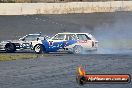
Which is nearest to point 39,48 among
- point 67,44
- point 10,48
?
point 67,44

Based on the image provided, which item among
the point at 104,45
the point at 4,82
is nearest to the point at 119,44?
the point at 104,45

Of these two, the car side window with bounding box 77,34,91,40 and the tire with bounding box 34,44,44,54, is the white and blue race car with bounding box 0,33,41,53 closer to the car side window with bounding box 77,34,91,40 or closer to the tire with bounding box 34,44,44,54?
the tire with bounding box 34,44,44,54

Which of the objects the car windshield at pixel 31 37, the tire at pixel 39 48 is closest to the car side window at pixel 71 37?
the tire at pixel 39 48

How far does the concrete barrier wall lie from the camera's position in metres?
47.0

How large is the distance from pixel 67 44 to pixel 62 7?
23357 mm

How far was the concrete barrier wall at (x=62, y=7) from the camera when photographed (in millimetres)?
47031

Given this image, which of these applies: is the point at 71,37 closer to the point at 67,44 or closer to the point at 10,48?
the point at 67,44

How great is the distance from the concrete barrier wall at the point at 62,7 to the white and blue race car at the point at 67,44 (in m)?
20.7

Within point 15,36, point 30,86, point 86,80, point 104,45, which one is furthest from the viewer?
point 15,36

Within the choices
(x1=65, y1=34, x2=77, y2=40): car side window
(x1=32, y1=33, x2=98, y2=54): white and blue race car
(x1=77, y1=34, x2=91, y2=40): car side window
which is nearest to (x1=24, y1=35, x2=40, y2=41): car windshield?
(x1=32, y1=33, x2=98, y2=54): white and blue race car

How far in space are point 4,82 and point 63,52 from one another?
53.0ft

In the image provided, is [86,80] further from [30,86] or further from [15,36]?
[15,36]

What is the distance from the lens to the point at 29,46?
2714cm

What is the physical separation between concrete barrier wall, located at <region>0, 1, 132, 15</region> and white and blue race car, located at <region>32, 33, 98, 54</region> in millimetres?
20677
